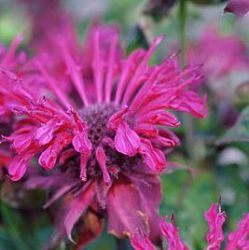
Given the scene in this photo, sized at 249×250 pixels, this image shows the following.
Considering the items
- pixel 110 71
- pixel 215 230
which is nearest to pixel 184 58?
pixel 110 71

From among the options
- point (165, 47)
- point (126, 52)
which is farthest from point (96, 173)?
point (165, 47)

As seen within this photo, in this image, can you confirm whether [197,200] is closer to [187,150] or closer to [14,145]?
[187,150]

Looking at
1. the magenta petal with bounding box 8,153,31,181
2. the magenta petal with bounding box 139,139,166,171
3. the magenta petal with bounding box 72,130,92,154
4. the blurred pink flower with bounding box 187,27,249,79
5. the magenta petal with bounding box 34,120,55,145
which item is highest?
the magenta petal with bounding box 34,120,55,145

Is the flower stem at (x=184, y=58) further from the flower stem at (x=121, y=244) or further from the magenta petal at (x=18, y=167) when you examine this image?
the magenta petal at (x=18, y=167)

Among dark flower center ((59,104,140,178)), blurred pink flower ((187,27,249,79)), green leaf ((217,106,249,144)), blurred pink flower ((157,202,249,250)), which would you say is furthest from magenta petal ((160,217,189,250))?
blurred pink flower ((187,27,249,79))

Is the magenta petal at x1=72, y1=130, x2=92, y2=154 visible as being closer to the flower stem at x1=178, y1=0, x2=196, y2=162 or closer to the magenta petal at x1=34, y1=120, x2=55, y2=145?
the magenta petal at x1=34, y1=120, x2=55, y2=145

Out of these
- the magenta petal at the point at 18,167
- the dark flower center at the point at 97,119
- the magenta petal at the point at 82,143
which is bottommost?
the dark flower center at the point at 97,119

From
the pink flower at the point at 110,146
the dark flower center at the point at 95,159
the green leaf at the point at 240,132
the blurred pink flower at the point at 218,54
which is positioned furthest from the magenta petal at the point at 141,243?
the blurred pink flower at the point at 218,54
